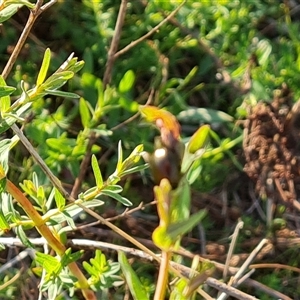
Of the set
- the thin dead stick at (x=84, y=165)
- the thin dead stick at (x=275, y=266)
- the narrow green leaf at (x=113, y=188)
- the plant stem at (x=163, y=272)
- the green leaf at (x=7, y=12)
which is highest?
the green leaf at (x=7, y=12)

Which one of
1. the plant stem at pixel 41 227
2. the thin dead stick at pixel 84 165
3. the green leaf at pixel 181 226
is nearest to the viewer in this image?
the green leaf at pixel 181 226

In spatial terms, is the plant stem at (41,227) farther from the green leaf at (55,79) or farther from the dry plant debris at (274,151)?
the dry plant debris at (274,151)

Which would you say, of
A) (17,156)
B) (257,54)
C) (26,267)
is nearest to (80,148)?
(17,156)

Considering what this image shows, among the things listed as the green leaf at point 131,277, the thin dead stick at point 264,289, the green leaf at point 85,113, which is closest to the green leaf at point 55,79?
the green leaf at point 131,277

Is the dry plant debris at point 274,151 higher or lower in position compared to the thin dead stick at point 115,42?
lower

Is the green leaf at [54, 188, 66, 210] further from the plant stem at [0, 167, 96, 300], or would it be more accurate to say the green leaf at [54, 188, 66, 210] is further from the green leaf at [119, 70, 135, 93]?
the green leaf at [119, 70, 135, 93]

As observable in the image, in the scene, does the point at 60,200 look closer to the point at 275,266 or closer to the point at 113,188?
the point at 113,188

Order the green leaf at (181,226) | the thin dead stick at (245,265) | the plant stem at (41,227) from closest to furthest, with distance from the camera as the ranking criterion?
the green leaf at (181,226)
the plant stem at (41,227)
the thin dead stick at (245,265)

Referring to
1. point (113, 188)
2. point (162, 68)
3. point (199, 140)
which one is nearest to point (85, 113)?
point (162, 68)

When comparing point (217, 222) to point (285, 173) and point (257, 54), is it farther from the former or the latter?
point (257, 54)
